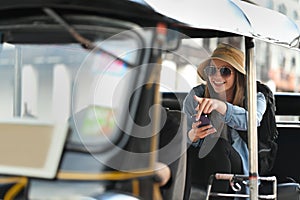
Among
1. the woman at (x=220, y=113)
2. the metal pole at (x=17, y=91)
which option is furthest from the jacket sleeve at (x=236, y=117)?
the metal pole at (x=17, y=91)

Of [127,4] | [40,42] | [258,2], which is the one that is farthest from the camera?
[258,2]

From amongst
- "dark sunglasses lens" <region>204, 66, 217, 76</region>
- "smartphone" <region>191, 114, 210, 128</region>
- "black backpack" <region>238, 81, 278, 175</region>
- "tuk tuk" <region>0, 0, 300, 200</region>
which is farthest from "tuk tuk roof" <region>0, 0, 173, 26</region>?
"black backpack" <region>238, 81, 278, 175</region>

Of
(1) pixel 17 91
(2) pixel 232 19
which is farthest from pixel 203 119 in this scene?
(1) pixel 17 91

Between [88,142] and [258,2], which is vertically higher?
[258,2]

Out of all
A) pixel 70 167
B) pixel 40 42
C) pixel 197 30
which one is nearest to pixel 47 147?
pixel 70 167

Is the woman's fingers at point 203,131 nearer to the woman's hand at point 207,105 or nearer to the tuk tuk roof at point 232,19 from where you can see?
the woman's hand at point 207,105

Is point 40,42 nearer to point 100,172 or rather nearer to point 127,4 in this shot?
point 127,4

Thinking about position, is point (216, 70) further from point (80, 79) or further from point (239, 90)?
point (80, 79)

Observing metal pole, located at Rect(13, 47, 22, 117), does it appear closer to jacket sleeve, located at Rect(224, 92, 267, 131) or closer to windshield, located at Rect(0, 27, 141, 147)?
windshield, located at Rect(0, 27, 141, 147)

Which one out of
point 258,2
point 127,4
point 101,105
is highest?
point 258,2

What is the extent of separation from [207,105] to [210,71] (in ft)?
0.49

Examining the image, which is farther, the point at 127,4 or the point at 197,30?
the point at 197,30

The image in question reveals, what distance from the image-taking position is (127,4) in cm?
213

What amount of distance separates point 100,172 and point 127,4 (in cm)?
63
